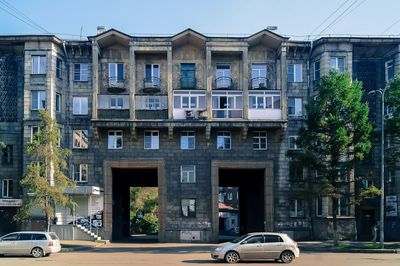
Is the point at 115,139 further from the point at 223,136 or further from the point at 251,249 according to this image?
the point at 251,249

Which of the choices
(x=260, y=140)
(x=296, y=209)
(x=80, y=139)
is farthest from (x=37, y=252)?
(x=296, y=209)

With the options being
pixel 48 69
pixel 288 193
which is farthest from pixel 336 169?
pixel 48 69

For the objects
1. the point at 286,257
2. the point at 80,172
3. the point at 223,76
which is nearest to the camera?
the point at 286,257

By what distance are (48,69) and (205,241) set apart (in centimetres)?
2051

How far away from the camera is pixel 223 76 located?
4950cm

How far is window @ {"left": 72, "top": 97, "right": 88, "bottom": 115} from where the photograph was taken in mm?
48500

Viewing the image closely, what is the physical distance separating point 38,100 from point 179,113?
12409 millimetres

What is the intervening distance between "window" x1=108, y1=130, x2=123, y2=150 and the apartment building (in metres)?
0.09

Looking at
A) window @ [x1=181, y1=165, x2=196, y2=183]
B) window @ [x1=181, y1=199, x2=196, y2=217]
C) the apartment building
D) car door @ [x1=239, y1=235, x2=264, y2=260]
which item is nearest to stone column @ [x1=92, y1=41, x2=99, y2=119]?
the apartment building

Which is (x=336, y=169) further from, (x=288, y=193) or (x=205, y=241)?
(x=205, y=241)

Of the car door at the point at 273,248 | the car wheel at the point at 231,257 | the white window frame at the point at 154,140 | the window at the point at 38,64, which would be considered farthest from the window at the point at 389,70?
the window at the point at 38,64

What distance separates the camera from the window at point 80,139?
1891 inches

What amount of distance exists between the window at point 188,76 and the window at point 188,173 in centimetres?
736

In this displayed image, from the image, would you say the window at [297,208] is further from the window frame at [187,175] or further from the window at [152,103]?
the window at [152,103]
